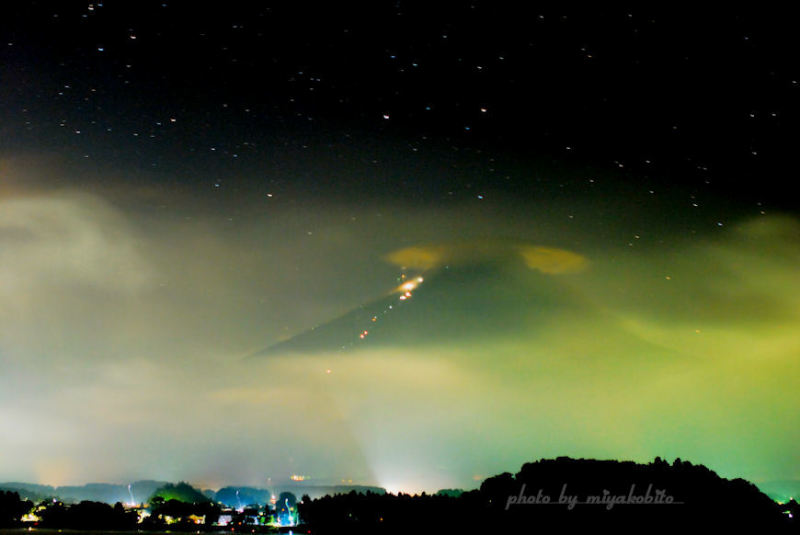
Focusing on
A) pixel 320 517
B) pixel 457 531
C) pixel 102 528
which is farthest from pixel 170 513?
pixel 457 531

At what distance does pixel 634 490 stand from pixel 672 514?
4.08 m

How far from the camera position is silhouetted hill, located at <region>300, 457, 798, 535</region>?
40062 millimetres

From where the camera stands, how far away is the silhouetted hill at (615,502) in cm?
4006

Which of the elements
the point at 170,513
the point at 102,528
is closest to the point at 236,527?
the point at 170,513

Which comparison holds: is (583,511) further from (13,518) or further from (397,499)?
(13,518)

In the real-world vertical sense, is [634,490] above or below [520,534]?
above

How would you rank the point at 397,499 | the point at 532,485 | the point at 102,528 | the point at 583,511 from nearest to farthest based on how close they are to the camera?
the point at 583,511
the point at 532,485
the point at 397,499
the point at 102,528

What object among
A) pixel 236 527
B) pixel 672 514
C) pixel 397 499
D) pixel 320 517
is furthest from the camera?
pixel 236 527

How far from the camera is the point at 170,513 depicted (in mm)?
146250

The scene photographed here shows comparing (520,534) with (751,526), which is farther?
(520,534)

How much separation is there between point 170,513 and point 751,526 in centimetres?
13506

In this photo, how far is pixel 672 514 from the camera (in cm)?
4025

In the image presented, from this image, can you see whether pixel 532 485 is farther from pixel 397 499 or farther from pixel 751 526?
pixel 397 499

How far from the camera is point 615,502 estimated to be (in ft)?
132
